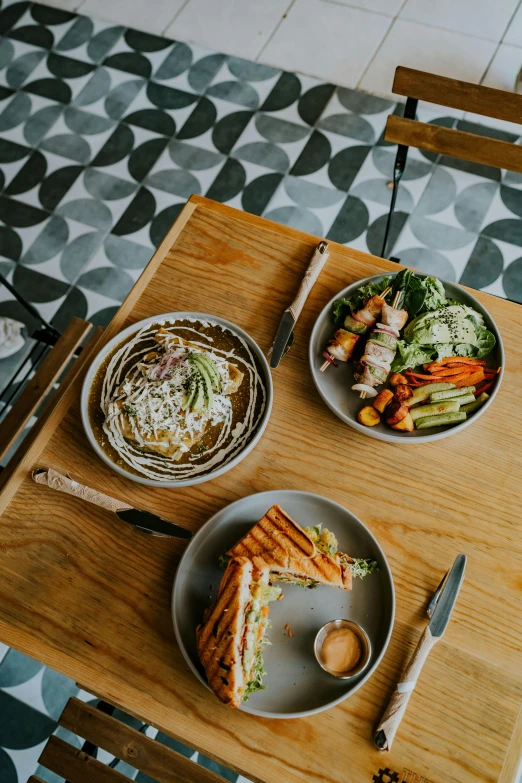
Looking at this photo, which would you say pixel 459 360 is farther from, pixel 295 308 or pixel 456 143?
pixel 456 143

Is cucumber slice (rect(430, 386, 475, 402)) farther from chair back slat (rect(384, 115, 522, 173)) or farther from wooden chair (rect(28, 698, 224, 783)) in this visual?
wooden chair (rect(28, 698, 224, 783))

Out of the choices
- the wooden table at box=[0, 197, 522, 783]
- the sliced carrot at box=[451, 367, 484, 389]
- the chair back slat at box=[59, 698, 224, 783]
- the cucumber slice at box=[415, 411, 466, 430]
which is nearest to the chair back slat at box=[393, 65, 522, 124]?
the wooden table at box=[0, 197, 522, 783]

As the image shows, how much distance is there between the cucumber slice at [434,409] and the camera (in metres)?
1.28

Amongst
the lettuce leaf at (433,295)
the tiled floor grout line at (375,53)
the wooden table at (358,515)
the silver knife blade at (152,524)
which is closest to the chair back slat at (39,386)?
the wooden table at (358,515)

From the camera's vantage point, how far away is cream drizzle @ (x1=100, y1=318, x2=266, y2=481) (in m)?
1.30

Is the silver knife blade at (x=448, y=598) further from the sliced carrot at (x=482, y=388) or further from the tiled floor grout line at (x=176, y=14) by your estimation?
the tiled floor grout line at (x=176, y=14)

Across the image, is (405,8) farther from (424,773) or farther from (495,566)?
(424,773)

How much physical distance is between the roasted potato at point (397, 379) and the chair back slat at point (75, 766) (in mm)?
962

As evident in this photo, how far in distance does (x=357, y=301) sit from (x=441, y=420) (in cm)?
33

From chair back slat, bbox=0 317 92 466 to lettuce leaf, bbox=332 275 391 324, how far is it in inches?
38.0

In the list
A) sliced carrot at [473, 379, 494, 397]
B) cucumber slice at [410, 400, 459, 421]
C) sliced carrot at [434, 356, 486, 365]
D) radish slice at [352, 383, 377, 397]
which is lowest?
radish slice at [352, 383, 377, 397]

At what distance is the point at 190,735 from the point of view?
3.63 ft

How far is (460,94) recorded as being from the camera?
164 centimetres

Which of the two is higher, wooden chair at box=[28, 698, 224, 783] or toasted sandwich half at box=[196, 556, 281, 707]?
toasted sandwich half at box=[196, 556, 281, 707]
